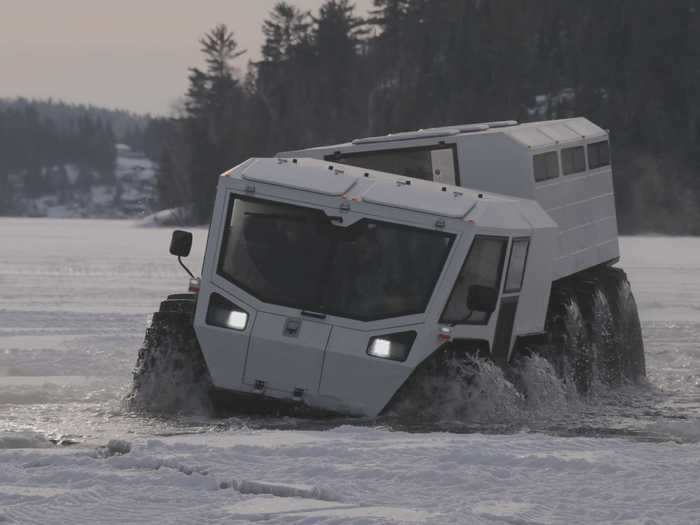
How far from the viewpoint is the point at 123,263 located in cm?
4953

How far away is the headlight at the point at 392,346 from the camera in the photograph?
503 inches

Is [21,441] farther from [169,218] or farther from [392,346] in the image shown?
[169,218]

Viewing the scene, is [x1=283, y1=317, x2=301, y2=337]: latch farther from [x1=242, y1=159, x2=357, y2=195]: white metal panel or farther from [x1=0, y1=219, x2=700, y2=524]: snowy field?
[x1=242, y1=159, x2=357, y2=195]: white metal panel

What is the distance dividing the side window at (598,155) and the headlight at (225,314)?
6.58 meters

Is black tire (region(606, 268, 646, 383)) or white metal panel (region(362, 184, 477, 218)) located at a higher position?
white metal panel (region(362, 184, 477, 218))

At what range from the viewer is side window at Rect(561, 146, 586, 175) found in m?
17.3

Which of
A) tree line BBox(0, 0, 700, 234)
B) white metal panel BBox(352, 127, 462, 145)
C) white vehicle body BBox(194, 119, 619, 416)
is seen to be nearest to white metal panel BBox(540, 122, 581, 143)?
white metal panel BBox(352, 127, 462, 145)

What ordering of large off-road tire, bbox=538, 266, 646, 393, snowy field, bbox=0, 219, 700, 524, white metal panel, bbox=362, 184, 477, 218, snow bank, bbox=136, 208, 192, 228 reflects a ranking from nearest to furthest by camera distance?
snowy field, bbox=0, 219, 700, 524 → white metal panel, bbox=362, 184, 477, 218 → large off-road tire, bbox=538, 266, 646, 393 → snow bank, bbox=136, 208, 192, 228

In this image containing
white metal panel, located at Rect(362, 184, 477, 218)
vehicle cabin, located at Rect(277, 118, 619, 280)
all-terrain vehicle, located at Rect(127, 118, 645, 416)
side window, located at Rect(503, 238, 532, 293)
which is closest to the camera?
all-terrain vehicle, located at Rect(127, 118, 645, 416)

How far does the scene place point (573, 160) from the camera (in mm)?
17719

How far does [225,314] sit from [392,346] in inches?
55.7

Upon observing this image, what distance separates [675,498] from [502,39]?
453ft

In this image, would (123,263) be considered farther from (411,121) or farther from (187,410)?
(411,121)

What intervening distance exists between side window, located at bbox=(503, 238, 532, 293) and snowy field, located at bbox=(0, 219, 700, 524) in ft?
2.58
